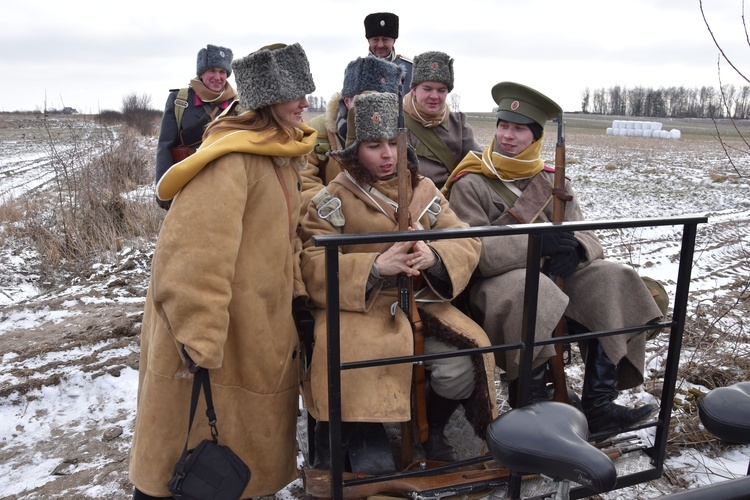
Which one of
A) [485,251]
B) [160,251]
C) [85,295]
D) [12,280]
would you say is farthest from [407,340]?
[12,280]

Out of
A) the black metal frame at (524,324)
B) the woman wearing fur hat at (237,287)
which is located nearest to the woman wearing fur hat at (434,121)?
the woman wearing fur hat at (237,287)

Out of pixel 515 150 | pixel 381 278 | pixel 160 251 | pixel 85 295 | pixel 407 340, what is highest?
pixel 515 150

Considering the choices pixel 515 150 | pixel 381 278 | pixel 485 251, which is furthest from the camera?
pixel 515 150

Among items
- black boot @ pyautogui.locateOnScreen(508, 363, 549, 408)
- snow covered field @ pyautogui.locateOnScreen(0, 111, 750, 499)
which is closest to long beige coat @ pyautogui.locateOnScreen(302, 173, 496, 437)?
black boot @ pyautogui.locateOnScreen(508, 363, 549, 408)

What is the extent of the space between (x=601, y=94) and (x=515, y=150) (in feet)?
319

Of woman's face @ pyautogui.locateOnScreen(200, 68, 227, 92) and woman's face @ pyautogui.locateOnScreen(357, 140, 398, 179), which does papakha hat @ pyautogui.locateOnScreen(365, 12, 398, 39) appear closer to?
woman's face @ pyautogui.locateOnScreen(200, 68, 227, 92)

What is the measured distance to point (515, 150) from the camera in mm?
3129

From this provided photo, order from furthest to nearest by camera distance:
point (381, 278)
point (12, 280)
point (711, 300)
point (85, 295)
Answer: point (12, 280) < point (85, 295) < point (711, 300) < point (381, 278)

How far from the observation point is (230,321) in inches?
89.3

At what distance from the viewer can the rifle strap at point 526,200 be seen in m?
3.04

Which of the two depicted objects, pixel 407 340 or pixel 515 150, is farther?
pixel 515 150

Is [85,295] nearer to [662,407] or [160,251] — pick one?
[160,251]

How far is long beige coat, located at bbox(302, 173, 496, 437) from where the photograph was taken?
2.28 meters

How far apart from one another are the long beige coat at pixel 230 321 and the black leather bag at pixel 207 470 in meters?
0.06
